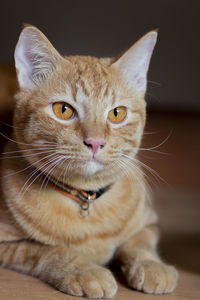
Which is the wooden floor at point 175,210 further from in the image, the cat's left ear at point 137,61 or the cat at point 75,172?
the cat's left ear at point 137,61

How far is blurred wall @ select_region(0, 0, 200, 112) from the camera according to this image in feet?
11.2

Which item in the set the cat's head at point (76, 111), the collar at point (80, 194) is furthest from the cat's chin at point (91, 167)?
the collar at point (80, 194)

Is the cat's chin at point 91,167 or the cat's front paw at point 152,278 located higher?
the cat's chin at point 91,167

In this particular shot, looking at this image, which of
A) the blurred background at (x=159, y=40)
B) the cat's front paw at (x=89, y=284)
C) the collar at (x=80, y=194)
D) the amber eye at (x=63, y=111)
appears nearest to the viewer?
the cat's front paw at (x=89, y=284)

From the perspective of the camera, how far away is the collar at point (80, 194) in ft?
5.06

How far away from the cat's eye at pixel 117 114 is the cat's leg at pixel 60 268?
0.49 m

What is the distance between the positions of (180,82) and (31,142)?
2412 mm

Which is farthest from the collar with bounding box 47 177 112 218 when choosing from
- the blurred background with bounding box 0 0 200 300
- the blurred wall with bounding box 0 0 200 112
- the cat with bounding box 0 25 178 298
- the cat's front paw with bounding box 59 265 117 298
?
the blurred wall with bounding box 0 0 200 112

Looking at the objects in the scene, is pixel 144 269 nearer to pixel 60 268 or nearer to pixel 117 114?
pixel 60 268

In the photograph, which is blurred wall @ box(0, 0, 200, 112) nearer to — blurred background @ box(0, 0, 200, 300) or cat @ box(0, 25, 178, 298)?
blurred background @ box(0, 0, 200, 300)

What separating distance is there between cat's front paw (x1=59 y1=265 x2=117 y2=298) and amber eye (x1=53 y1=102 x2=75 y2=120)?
0.51 meters

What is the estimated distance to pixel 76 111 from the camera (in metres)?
1.44

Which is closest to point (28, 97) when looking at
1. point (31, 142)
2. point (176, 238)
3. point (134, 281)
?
point (31, 142)

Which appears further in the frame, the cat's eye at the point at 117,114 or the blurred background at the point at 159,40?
the blurred background at the point at 159,40
